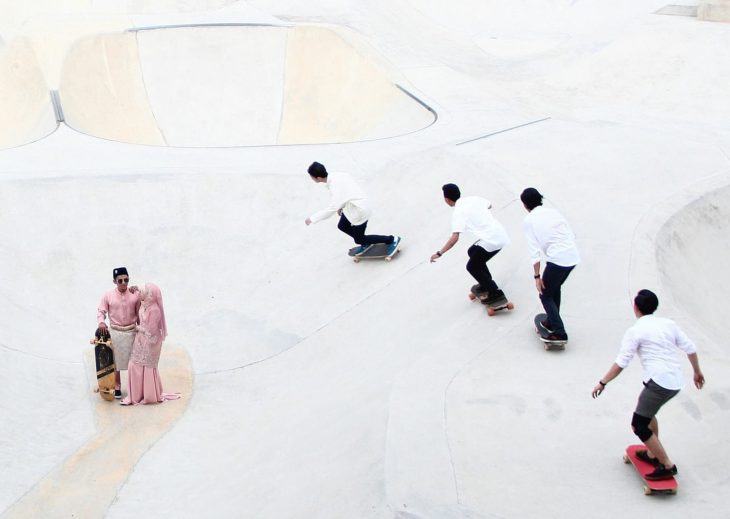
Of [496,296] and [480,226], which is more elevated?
[480,226]

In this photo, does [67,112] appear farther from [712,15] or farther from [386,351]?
[712,15]

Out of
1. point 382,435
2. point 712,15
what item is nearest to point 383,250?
point 382,435

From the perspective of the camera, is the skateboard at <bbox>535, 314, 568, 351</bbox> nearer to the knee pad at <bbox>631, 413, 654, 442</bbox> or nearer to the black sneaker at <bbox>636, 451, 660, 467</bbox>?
the black sneaker at <bbox>636, 451, 660, 467</bbox>

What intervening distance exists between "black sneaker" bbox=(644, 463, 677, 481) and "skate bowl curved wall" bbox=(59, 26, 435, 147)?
11.5 meters

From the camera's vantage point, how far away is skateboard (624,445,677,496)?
5.20 meters

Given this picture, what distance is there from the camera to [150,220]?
10969 mm

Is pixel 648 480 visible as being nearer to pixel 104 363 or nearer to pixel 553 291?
pixel 553 291

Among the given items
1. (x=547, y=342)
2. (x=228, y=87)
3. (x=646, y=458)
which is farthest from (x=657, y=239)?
(x=228, y=87)

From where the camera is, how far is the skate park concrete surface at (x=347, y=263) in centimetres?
600

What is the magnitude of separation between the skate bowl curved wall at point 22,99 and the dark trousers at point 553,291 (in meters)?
11.3

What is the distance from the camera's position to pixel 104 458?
7117mm

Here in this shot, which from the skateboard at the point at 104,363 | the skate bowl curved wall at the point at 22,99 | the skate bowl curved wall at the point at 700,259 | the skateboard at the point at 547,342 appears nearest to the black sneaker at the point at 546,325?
the skateboard at the point at 547,342

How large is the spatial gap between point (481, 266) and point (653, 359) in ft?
8.80

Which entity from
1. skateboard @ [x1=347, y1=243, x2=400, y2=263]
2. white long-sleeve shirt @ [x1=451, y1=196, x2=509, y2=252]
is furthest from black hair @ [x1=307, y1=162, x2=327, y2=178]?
white long-sleeve shirt @ [x1=451, y1=196, x2=509, y2=252]
